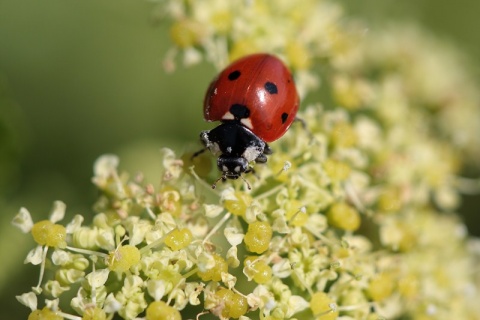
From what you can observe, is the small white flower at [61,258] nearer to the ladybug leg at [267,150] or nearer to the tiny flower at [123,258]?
the tiny flower at [123,258]

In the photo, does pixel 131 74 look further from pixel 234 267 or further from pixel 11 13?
pixel 234 267

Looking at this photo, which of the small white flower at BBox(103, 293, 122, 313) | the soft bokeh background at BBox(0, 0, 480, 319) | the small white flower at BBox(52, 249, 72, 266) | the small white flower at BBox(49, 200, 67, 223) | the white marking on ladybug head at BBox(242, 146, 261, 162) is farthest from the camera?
the soft bokeh background at BBox(0, 0, 480, 319)

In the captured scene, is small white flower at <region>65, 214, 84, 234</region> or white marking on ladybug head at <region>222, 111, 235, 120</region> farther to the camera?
white marking on ladybug head at <region>222, 111, 235, 120</region>

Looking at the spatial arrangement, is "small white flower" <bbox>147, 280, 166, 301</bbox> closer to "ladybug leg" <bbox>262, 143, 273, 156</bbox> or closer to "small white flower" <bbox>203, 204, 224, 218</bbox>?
"small white flower" <bbox>203, 204, 224, 218</bbox>

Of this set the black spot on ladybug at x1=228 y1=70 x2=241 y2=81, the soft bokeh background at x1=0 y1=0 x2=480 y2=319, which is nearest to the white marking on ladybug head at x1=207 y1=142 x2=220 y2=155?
the black spot on ladybug at x1=228 y1=70 x2=241 y2=81

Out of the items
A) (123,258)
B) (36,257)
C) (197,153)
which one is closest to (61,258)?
(36,257)

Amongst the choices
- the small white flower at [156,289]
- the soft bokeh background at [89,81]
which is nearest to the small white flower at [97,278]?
the small white flower at [156,289]

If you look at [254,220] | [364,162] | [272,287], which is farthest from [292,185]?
[364,162]

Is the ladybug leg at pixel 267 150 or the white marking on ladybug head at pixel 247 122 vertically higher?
the white marking on ladybug head at pixel 247 122
